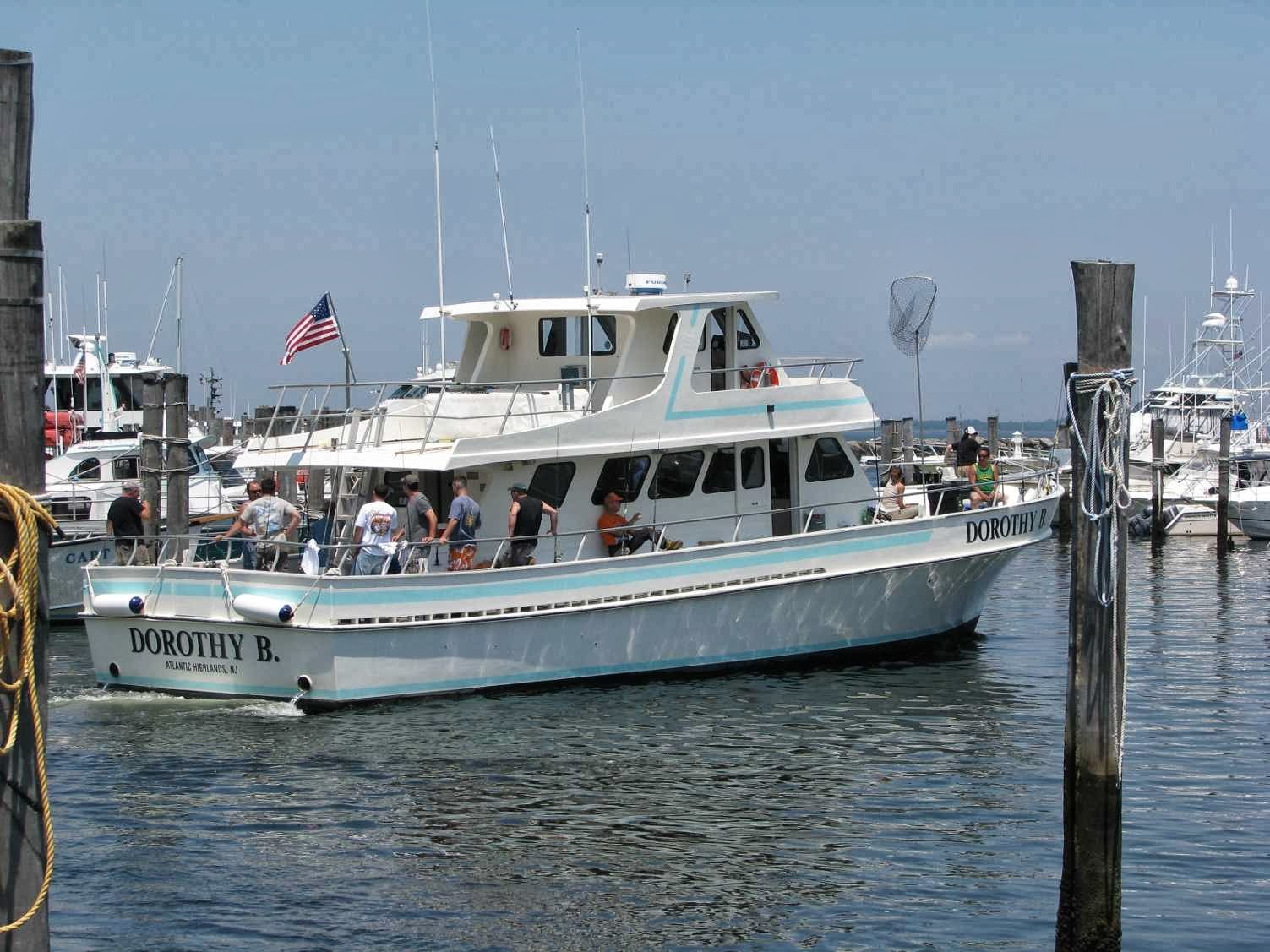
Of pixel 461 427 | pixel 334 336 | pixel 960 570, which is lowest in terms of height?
pixel 960 570

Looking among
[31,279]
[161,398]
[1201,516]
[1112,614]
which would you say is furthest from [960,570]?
[1201,516]

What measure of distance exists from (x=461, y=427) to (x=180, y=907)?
8121 mm

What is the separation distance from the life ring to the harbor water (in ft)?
11.9

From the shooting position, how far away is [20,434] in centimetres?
560

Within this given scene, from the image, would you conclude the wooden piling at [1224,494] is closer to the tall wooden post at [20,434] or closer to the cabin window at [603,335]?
the cabin window at [603,335]

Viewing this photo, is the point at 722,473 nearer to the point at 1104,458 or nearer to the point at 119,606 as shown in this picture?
the point at 119,606

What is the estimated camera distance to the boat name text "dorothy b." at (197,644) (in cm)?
1547

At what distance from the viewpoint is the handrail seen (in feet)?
51.4

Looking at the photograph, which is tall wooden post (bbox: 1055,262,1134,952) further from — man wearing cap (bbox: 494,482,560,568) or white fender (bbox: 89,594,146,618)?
white fender (bbox: 89,594,146,618)

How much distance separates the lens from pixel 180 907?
32.2ft

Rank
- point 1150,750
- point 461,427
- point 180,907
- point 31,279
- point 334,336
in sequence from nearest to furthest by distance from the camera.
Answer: point 31,279 < point 180,907 < point 1150,750 < point 461,427 < point 334,336

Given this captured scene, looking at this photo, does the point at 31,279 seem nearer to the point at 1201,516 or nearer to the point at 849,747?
the point at 849,747

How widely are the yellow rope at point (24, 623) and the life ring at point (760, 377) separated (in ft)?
43.2

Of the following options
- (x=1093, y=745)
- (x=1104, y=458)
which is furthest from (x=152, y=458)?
(x=1093, y=745)
